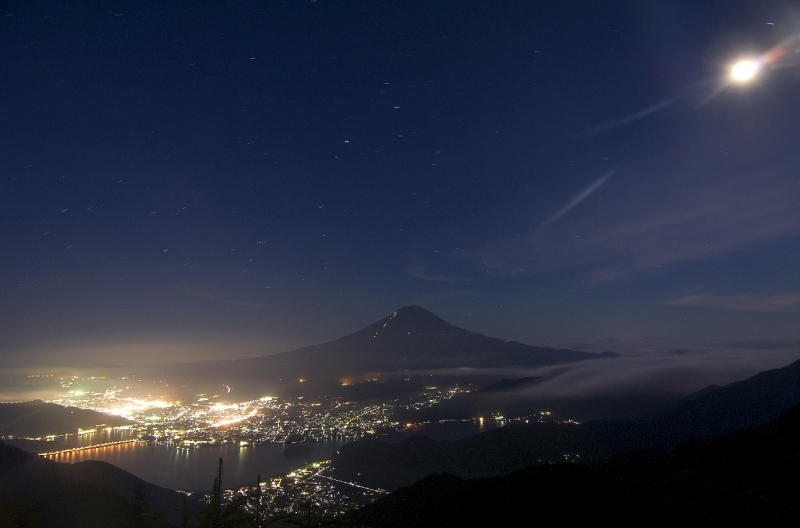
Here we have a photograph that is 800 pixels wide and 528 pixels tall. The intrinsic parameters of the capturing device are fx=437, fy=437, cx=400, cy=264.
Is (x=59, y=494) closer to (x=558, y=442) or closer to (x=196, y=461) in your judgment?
(x=196, y=461)

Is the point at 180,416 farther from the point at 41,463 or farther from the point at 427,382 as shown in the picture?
the point at 427,382

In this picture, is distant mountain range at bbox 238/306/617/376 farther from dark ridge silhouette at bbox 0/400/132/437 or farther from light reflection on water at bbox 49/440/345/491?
dark ridge silhouette at bbox 0/400/132/437

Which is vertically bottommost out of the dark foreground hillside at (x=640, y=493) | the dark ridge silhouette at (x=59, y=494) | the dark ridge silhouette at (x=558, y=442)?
the dark ridge silhouette at (x=558, y=442)

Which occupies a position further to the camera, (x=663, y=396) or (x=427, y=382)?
(x=427, y=382)

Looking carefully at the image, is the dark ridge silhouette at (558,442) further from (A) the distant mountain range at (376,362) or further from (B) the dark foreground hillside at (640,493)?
(A) the distant mountain range at (376,362)

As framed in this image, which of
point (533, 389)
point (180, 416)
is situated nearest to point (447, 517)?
point (180, 416)

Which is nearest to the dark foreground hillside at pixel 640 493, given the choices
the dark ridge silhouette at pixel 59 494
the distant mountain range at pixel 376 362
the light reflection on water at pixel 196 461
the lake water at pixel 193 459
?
the dark ridge silhouette at pixel 59 494
